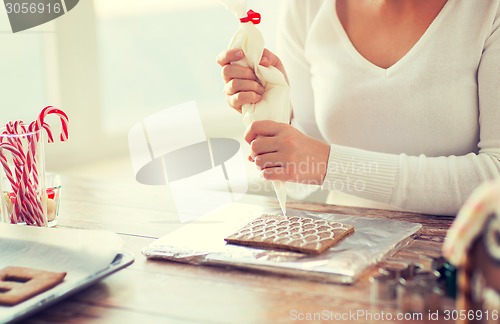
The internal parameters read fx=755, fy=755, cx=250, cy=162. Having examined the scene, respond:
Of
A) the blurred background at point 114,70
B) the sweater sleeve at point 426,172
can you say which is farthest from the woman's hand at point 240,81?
the blurred background at point 114,70

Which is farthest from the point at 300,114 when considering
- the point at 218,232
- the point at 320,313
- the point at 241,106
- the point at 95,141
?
the point at 95,141

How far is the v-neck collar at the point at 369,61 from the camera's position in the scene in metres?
1.67

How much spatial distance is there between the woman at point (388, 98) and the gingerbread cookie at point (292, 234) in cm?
14

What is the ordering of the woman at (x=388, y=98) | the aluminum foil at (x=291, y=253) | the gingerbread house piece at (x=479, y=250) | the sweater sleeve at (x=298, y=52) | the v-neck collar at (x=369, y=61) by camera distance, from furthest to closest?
the sweater sleeve at (x=298, y=52) < the v-neck collar at (x=369, y=61) < the woman at (x=388, y=98) < the aluminum foil at (x=291, y=253) < the gingerbread house piece at (x=479, y=250)

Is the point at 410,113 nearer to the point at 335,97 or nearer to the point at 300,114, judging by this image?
the point at 335,97

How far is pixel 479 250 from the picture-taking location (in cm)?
78

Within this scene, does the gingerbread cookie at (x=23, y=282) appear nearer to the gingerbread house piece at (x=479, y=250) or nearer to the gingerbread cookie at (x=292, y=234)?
the gingerbread cookie at (x=292, y=234)

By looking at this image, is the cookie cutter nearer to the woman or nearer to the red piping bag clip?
the woman

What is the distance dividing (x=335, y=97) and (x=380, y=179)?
318 millimetres

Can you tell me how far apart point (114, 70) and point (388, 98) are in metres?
2.74

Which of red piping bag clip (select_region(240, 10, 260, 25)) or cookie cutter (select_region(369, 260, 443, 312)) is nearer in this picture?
cookie cutter (select_region(369, 260, 443, 312))

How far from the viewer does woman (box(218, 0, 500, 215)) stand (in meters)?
1.52

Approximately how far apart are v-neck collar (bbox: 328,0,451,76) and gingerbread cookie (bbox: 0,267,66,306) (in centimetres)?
92

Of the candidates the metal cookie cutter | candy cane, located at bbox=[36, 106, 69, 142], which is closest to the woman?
candy cane, located at bbox=[36, 106, 69, 142]
